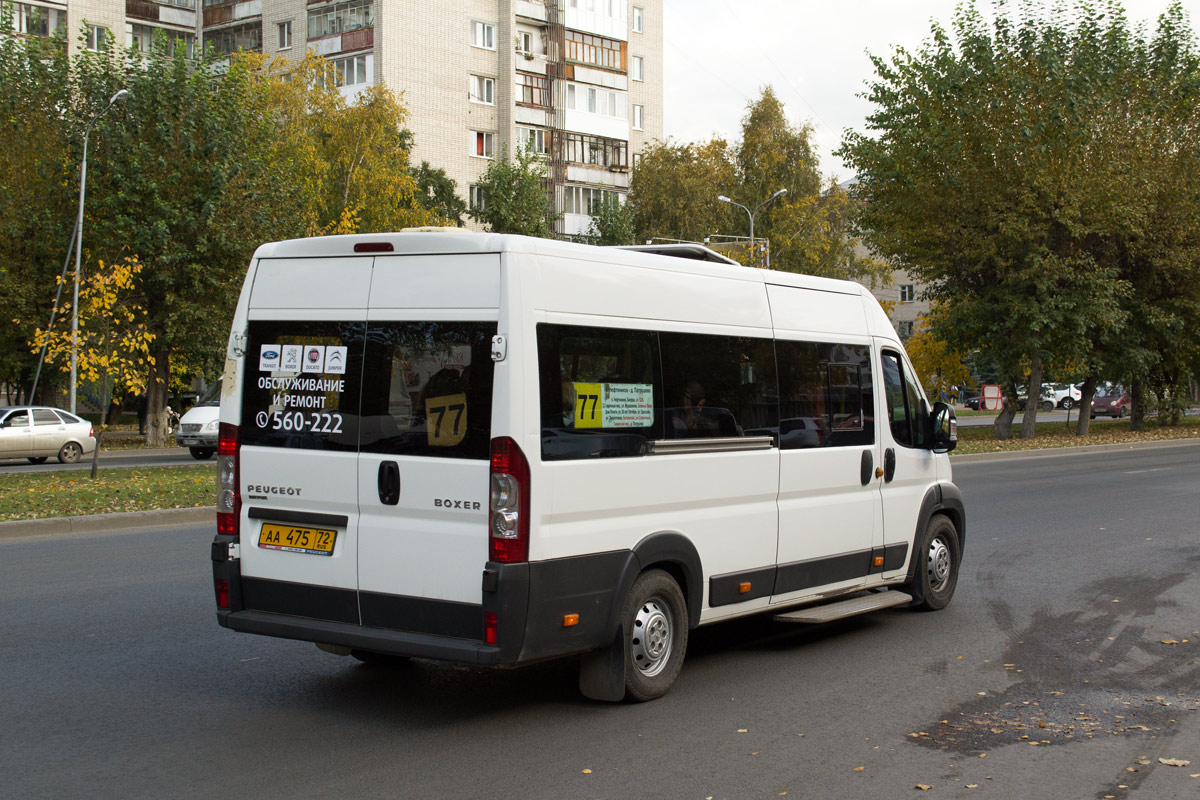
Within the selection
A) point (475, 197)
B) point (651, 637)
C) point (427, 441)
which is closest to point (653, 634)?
point (651, 637)

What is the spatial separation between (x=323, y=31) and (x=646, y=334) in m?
57.4

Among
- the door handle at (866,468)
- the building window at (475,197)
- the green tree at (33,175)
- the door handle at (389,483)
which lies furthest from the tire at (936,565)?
the building window at (475,197)

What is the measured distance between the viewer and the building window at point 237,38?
6328 centimetres

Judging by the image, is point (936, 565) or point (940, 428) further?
point (936, 565)

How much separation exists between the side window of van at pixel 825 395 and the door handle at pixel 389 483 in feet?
8.36

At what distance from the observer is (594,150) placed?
6619 cm

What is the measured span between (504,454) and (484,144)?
58.4 m

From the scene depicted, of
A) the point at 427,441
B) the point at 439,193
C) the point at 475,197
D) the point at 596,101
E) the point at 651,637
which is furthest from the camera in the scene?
the point at 596,101

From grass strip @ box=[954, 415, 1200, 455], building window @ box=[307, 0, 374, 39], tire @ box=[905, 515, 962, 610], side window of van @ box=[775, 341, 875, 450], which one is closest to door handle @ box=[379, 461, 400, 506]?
side window of van @ box=[775, 341, 875, 450]

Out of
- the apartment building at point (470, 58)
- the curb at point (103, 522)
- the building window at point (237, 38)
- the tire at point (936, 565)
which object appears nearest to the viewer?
the tire at point (936, 565)

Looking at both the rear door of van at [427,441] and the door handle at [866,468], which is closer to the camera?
the rear door of van at [427,441]

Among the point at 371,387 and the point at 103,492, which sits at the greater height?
the point at 371,387

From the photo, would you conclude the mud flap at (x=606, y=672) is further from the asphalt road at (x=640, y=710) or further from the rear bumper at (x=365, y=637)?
the rear bumper at (x=365, y=637)

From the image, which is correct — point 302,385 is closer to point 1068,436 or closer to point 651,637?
point 651,637
